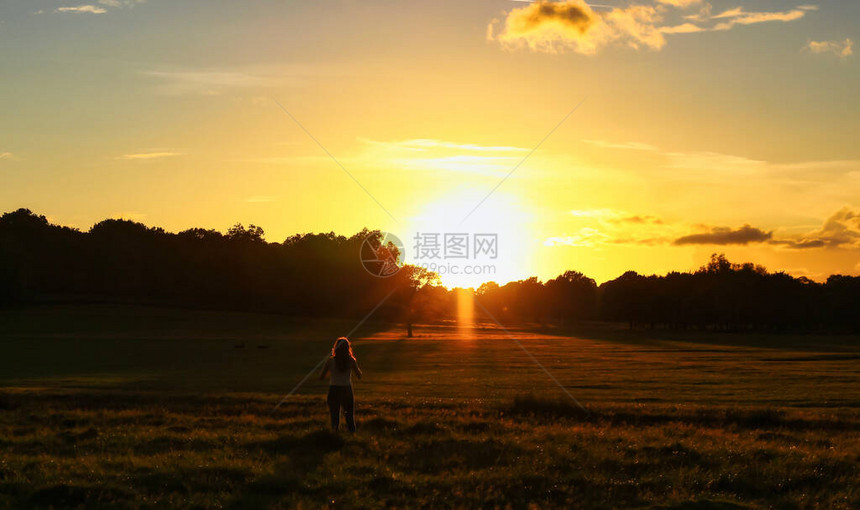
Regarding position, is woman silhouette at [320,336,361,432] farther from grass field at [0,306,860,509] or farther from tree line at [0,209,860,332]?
tree line at [0,209,860,332]

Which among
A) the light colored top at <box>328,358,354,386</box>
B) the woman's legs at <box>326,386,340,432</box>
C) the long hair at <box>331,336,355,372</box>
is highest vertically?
the long hair at <box>331,336,355,372</box>

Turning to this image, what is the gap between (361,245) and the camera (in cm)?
15725

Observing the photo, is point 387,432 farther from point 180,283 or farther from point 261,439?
point 180,283

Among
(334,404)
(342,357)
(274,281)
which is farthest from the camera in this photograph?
(274,281)

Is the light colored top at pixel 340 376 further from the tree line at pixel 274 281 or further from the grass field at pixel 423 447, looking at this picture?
the tree line at pixel 274 281

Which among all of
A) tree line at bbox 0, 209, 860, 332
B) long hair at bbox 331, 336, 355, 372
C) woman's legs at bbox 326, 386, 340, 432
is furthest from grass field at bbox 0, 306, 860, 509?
tree line at bbox 0, 209, 860, 332

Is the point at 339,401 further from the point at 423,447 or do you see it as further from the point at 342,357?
the point at 423,447

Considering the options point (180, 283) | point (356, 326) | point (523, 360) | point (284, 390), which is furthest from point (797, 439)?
point (180, 283)

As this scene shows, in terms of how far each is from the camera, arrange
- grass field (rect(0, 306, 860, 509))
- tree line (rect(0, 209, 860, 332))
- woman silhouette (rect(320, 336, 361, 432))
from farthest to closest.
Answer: tree line (rect(0, 209, 860, 332))
woman silhouette (rect(320, 336, 361, 432))
grass field (rect(0, 306, 860, 509))

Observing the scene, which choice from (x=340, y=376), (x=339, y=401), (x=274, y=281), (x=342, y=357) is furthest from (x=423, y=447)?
(x=274, y=281)

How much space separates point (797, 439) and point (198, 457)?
48.5ft

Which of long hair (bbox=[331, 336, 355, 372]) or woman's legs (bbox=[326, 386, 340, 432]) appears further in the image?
long hair (bbox=[331, 336, 355, 372])

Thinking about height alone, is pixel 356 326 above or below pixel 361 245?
below

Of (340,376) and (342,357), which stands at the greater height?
(342,357)
